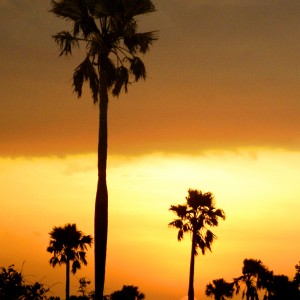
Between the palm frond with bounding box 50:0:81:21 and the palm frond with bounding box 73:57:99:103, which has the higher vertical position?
the palm frond with bounding box 50:0:81:21

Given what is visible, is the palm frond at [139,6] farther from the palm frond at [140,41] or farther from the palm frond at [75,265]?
the palm frond at [75,265]

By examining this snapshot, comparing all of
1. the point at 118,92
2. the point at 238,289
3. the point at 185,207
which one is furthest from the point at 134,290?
the point at 118,92

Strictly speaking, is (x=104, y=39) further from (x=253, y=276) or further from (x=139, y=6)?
(x=253, y=276)

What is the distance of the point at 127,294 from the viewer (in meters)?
84.4

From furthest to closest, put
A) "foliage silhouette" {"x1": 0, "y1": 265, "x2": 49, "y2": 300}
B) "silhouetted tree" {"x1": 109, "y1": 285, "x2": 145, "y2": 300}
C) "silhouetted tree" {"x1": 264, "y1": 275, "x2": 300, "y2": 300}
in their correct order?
"silhouetted tree" {"x1": 109, "y1": 285, "x2": 145, "y2": 300} → "silhouetted tree" {"x1": 264, "y1": 275, "x2": 300, "y2": 300} → "foliage silhouette" {"x1": 0, "y1": 265, "x2": 49, "y2": 300}

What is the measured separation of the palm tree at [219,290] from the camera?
286 ft

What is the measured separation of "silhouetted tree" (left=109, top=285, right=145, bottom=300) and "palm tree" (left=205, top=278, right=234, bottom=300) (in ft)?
26.4

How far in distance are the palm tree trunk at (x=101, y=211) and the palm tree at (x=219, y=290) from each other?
55.1 m

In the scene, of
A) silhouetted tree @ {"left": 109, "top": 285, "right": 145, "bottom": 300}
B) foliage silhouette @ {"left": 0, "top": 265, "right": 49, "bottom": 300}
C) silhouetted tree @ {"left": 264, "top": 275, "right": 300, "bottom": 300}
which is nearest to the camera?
foliage silhouette @ {"left": 0, "top": 265, "right": 49, "bottom": 300}

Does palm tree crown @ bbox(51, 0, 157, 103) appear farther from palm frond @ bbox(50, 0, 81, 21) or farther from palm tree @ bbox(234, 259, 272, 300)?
palm tree @ bbox(234, 259, 272, 300)

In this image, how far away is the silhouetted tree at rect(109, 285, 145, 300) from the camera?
83250 mm

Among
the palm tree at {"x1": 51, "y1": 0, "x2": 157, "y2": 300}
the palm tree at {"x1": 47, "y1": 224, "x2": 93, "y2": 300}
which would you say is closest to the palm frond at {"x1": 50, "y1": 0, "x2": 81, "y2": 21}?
the palm tree at {"x1": 51, "y1": 0, "x2": 157, "y2": 300}

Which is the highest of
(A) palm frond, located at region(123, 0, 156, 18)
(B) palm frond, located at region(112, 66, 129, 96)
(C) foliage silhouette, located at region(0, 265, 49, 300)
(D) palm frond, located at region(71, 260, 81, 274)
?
(A) palm frond, located at region(123, 0, 156, 18)

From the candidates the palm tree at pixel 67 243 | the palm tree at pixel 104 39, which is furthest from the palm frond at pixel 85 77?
the palm tree at pixel 67 243
